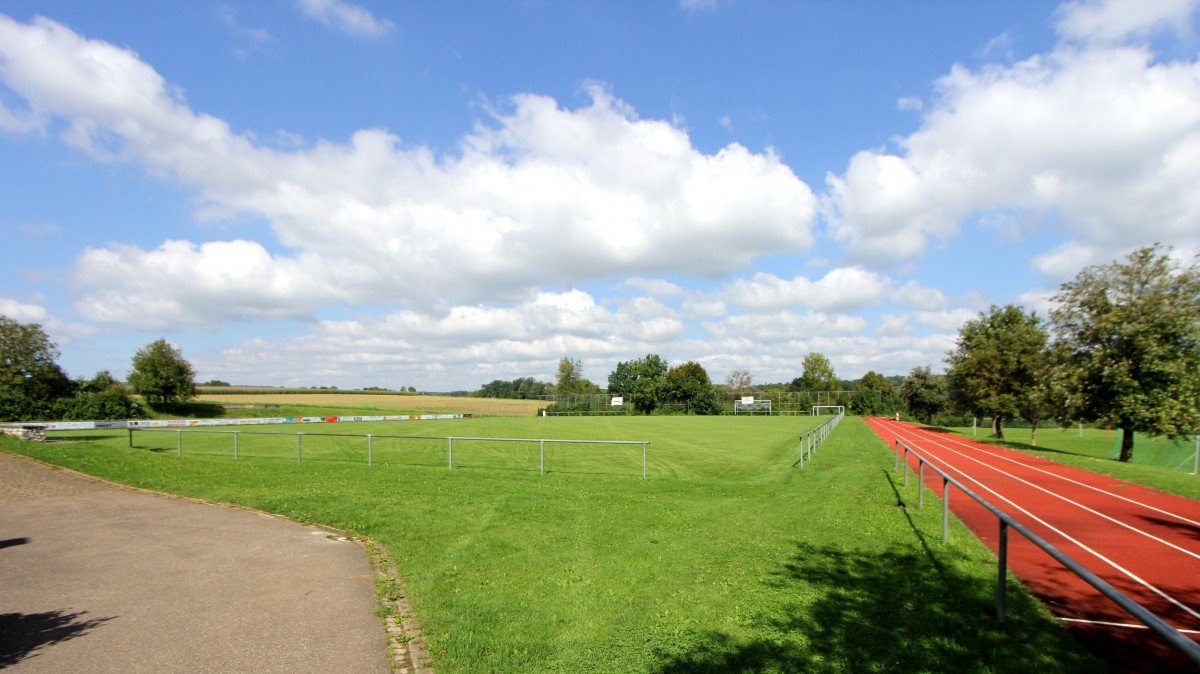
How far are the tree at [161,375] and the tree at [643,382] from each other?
2411 inches

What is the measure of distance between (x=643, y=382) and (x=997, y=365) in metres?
65.2

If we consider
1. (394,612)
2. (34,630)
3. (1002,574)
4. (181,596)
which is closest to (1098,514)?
(1002,574)

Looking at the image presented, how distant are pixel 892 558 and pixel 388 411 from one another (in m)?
82.2

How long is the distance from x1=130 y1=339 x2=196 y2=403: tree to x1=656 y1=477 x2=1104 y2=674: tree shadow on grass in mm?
82387

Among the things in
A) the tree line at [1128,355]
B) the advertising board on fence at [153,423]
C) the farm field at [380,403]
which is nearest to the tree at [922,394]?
the tree line at [1128,355]

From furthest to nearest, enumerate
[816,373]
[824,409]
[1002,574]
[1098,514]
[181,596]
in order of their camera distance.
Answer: [816,373] < [824,409] < [1098,514] < [181,596] < [1002,574]

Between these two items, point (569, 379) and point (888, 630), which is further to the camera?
point (569, 379)

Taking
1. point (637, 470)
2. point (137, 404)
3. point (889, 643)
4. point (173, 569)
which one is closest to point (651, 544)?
point (889, 643)

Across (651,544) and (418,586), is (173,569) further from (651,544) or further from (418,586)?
(651,544)

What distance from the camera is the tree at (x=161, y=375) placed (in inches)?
2751

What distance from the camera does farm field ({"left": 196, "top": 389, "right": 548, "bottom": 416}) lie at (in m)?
84.0

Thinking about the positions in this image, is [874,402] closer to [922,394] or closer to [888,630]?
[922,394]

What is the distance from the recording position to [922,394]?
6706 cm

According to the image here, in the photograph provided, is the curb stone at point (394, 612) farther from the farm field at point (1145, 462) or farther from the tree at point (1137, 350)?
the tree at point (1137, 350)
